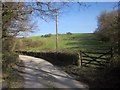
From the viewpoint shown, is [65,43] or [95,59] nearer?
[95,59]

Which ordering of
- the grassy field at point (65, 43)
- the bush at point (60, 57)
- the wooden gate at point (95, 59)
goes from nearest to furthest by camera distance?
the wooden gate at point (95, 59)
the bush at point (60, 57)
the grassy field at point (65, 43)

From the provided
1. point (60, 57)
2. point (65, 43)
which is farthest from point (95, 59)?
point (65, 43)

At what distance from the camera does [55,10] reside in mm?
13414

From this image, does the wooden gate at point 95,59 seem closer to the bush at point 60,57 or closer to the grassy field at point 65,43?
the bush at point 60,57

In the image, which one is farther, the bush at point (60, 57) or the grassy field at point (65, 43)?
the grassy field at point (65, 43)

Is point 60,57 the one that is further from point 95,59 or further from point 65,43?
point 65,43

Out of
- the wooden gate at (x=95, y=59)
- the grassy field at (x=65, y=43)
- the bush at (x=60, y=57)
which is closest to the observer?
the wooden gate at (x=95, y=59)

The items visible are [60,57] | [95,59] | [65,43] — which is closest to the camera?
[95,59]

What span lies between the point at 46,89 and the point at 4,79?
2568 mm

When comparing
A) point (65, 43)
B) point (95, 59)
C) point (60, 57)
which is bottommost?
point (65, 43)

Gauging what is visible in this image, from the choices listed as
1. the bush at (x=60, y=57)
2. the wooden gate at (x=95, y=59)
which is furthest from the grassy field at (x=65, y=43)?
the wooden gate at (x=95, y=59)

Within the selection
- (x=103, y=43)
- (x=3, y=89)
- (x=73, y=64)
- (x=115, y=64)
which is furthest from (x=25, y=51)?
(x=3, y=89)

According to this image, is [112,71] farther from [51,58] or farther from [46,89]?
[51,58]

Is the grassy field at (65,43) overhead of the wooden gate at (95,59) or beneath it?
beneath
